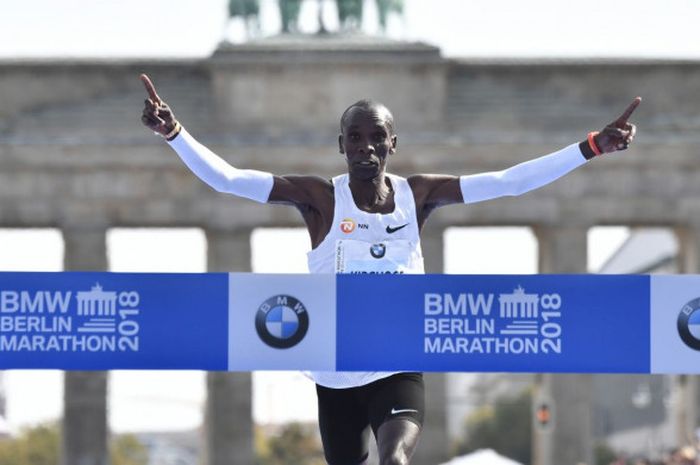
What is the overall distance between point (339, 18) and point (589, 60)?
7.38 metres

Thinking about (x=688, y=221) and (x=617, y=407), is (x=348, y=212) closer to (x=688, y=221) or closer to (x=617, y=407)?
(x=688, y=221)

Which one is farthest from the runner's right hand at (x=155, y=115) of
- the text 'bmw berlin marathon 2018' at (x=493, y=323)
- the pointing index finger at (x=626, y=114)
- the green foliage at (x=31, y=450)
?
the green foliage at (x=31, y=450)

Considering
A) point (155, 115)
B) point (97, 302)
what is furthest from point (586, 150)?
point (97, 302)

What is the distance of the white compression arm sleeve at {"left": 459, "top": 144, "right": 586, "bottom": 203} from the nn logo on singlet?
526 mm

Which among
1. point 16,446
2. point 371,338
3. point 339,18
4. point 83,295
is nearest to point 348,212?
point 371,338

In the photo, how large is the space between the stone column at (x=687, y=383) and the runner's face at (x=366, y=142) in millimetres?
45287

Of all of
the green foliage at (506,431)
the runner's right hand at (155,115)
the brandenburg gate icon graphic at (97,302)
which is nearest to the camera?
the runner's right hand at (155,115)

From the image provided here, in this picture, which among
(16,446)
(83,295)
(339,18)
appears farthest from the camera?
(16,446)

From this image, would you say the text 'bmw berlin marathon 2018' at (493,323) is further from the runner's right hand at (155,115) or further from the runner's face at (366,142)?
the runner's right hand at (155,115)

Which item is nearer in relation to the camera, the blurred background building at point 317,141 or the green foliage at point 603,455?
the blurred background building at point 317,141

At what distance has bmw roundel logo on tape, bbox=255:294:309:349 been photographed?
10.0 m

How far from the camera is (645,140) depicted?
56.6m

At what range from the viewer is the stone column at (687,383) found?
55.6 meters

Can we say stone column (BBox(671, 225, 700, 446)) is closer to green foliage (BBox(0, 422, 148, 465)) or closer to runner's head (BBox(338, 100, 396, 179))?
runner's head (BBox(338, 100, 396, 179))
